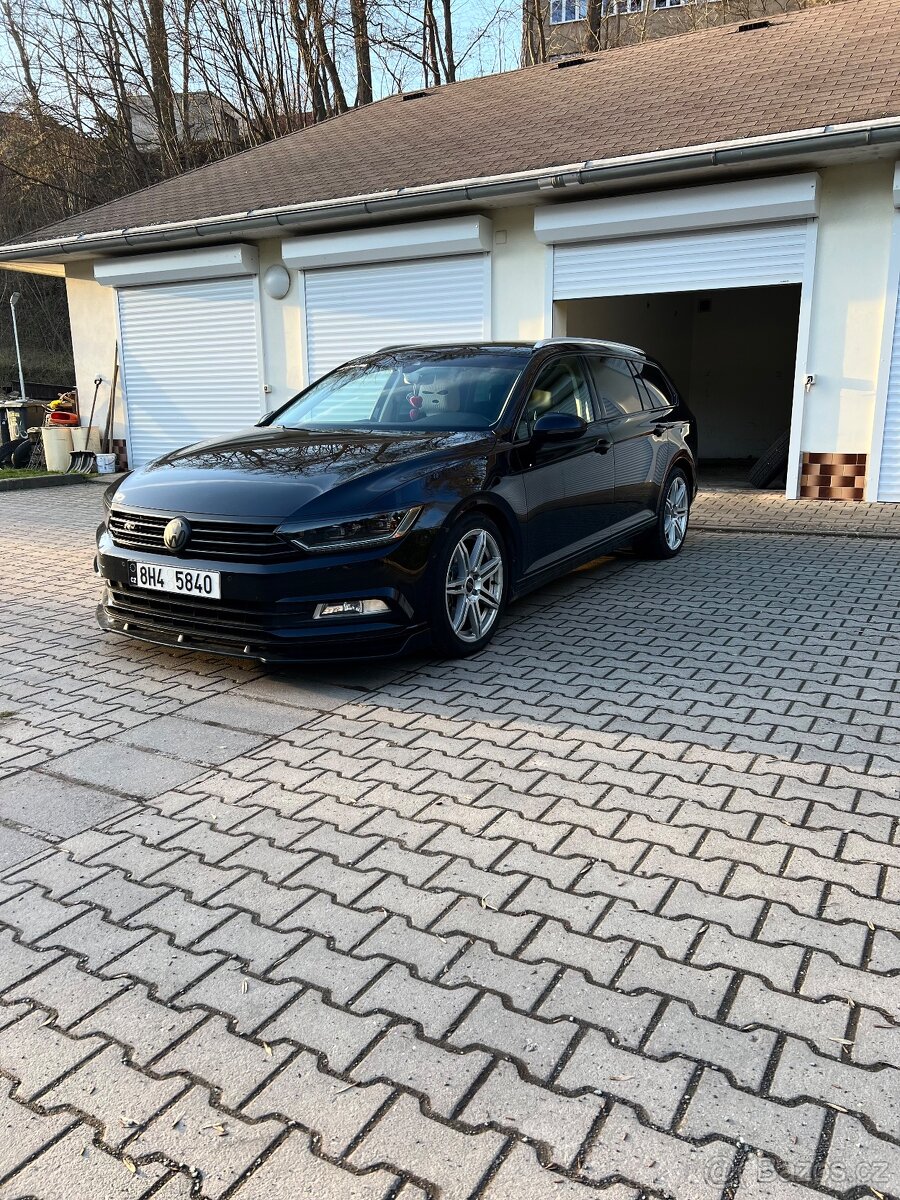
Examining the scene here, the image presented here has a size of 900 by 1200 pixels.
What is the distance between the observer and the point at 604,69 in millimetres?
14391

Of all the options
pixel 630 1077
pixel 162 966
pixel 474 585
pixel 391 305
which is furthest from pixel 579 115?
pixel 630 1077

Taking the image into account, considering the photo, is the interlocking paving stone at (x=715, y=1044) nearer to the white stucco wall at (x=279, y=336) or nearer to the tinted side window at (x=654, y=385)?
the tinted side window at (x=654, y=385)

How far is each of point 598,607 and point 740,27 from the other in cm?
1235

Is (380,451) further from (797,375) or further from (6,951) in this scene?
(797,375)

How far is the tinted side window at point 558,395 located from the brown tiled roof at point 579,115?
4.91 metres

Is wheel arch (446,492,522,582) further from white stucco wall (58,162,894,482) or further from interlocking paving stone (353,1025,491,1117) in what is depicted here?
white stucco wall (58,162,894,482)

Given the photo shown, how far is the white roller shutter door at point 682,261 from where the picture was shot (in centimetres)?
990

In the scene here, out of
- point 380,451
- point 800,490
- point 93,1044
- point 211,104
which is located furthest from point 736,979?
point 211,104

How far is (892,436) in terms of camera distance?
9.84 m

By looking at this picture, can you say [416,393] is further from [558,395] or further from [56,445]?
[56,445]

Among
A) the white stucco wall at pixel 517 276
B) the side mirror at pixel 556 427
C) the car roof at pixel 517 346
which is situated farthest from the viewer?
the white stucco wall at pixel 517 276

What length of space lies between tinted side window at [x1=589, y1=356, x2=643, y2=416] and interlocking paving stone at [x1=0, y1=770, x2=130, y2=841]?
4.33 meters

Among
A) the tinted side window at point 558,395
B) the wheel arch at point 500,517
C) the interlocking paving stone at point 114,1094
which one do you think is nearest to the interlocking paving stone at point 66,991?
the interlocking paving stone at point 114,1094

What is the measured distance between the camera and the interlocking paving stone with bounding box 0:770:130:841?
10.6 ft
